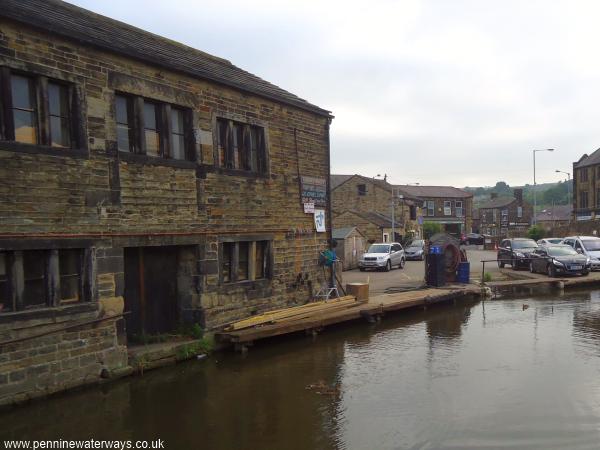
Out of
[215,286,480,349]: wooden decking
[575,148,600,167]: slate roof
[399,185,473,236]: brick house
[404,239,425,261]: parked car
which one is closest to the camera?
[215,286,480,349]: wooden decking

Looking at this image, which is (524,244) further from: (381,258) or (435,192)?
(435,192)

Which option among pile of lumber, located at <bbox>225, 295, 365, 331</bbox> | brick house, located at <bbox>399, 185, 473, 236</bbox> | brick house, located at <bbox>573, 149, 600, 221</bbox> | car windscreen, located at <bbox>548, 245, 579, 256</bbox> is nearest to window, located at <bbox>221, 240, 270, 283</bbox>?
pile of lumber, located at <bbox>225, 295, 365, 331</bbox>

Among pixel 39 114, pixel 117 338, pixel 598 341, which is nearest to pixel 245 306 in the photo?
pixel 117 338

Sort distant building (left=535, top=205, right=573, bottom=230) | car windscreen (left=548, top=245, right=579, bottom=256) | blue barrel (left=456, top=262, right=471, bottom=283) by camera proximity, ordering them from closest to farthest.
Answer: blue barrel (left=456, top=262, right=471, bottom=283) < car windscreen (left=548, top=245, right=579, bottom=256) < distant building (left=535, top=205, right=573, bottom=230)

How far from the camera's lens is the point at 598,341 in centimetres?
1181

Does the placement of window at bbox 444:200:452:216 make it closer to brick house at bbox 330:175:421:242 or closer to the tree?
the tree

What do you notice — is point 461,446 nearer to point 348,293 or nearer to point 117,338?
point 117,338

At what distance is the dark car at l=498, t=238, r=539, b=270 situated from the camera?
2752cm

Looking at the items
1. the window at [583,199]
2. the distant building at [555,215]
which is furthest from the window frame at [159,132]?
the distant building at [555,215]

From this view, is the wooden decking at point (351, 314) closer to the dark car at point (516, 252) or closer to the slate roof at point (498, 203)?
the dark car at point (516, 252)

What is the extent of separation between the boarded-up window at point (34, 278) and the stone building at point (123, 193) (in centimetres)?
2

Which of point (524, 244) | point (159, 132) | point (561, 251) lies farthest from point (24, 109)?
point (524, 244)

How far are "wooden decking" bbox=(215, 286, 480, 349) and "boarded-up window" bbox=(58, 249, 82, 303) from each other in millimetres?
3440

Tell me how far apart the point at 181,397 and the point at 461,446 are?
15.1 feet
